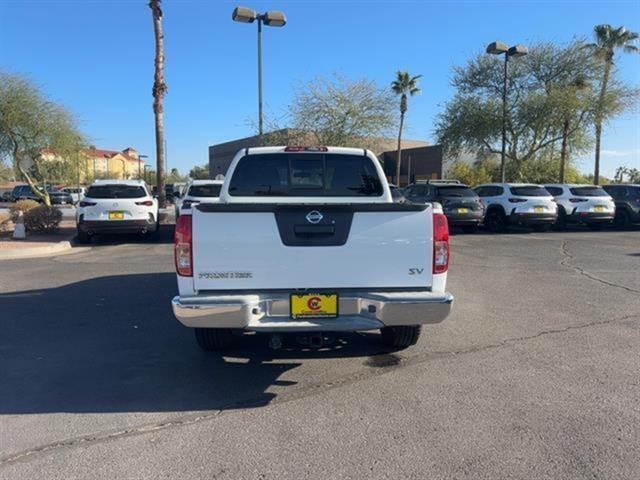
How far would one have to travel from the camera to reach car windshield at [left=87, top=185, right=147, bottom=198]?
13086 millimetres

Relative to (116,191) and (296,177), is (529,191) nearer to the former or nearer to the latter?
(116,191)

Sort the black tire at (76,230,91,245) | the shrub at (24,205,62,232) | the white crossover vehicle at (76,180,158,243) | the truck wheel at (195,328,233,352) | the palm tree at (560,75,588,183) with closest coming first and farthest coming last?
the truck wheel at (195,328,233,352)
the white crossover vehicle at (76,180,158,243)
the black tire at (76,230,91,245)
the shrub at (24,205,62,232)
the palm tree at (560,75,588,183)

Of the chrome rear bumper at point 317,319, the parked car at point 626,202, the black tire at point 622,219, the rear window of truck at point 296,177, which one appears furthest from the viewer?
the black tire at point 622,219

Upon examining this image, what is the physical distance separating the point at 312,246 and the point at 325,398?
3.96 ft

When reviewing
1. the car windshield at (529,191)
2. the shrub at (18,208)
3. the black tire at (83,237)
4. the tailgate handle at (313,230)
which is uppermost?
the car windshield at (529,191)

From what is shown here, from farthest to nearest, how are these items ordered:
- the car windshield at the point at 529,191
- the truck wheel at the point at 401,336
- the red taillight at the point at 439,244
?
the car windshield at the point at 529,191, the truck wheel at the point at 401,336, the red taillight at the point at 439,244

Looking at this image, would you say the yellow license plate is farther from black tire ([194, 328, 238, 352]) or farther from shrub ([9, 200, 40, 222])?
shrub ([9, 200, 40, 222])

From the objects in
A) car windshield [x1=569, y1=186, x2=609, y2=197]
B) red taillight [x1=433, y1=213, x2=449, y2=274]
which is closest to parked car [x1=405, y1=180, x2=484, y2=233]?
car windshield [x1=569, y1=186, x2=609, y2=197]

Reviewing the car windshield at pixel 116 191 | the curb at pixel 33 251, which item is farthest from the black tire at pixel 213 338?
the car windshield at pixel 116 191

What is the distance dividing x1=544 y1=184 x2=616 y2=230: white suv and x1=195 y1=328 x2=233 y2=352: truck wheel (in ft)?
52.1

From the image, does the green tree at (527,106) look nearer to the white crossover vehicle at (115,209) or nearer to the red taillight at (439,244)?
the white crossover vehicle at (115,209)

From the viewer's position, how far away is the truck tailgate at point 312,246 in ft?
12.7

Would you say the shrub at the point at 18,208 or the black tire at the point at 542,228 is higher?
the shrub at the point at 18,208

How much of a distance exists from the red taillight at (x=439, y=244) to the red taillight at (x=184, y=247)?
1897mm
